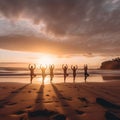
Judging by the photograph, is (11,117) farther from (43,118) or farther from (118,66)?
(118,66)

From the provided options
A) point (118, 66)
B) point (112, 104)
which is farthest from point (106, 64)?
point (112, 104)

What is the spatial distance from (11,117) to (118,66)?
13377 cm

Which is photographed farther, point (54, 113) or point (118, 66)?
point (118, 66)

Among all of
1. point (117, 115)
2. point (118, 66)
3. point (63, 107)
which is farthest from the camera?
point (118, 66)

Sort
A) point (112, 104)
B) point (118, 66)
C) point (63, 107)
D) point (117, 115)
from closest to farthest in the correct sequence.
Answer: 1. point (117, 115)
2. point (63, 107)
3. point (112, 104)
4. point (118, 66)

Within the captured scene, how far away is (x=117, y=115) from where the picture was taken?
9.13 m

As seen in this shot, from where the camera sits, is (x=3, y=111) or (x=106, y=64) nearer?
(x=3, y=111)

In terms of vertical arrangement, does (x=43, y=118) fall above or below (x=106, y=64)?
below

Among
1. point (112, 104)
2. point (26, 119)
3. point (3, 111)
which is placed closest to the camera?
point (26, 119)

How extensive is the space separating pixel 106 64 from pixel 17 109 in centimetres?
15721

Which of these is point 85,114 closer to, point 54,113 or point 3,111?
point 54,113

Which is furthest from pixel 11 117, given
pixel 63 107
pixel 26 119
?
pixel 63 107

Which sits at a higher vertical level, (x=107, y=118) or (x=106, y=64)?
(x=106, y=64)

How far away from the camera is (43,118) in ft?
28.7
